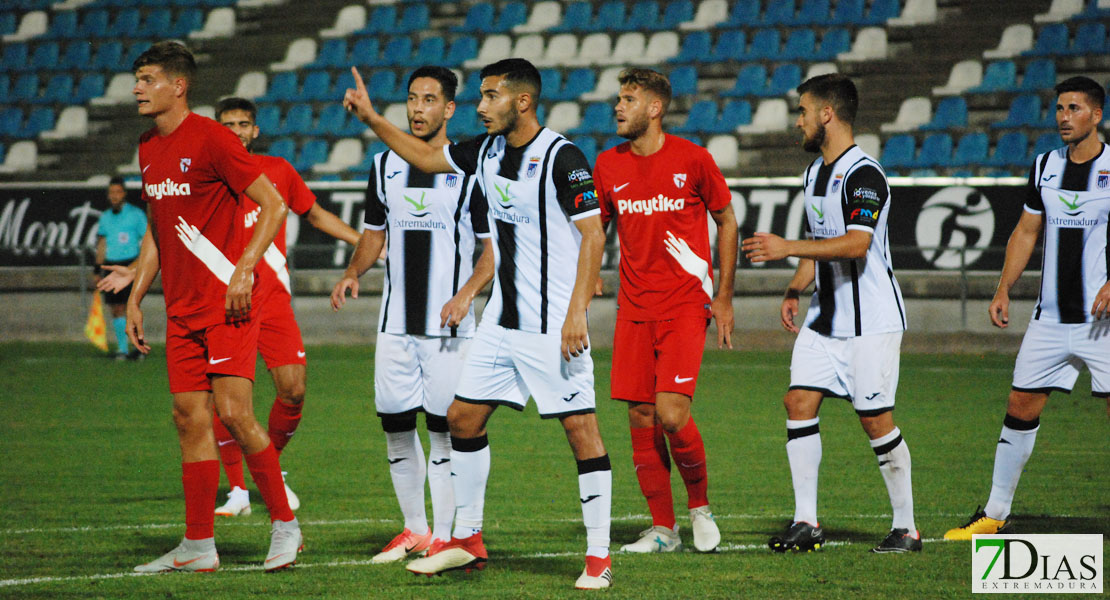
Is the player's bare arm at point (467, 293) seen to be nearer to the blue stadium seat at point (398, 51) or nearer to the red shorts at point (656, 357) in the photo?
the red shorts at point (656, 357)

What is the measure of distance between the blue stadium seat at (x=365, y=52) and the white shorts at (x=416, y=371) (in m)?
17.5

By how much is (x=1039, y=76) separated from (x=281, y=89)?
13.3 m

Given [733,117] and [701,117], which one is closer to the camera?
[733,117]

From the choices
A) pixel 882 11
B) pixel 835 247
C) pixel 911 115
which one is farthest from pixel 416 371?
pixel 882 11

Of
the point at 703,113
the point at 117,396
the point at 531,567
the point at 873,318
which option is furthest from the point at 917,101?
the point at 531,567

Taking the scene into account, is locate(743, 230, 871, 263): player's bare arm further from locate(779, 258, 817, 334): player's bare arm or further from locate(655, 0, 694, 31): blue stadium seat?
locate(655, 0, 694, 31): blue stadium seat

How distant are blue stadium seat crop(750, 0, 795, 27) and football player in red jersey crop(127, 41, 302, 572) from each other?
16466mm

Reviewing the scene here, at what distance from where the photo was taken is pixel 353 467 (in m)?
8.19

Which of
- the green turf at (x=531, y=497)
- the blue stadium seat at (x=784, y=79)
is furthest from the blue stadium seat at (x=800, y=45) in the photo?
the green turf at (x=531, y=497)

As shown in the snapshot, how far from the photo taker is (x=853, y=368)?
568cm

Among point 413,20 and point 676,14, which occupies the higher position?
point 413,20

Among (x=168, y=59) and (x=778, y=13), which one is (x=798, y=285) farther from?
(x=778, y=13)

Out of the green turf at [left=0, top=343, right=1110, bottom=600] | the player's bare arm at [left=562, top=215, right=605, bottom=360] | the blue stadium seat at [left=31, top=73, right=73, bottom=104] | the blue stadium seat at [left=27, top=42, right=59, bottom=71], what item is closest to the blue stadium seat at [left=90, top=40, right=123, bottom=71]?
the blue stadium seat at [left=31, top=73, right=73, bottom=104]

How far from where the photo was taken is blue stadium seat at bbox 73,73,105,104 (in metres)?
23.2
